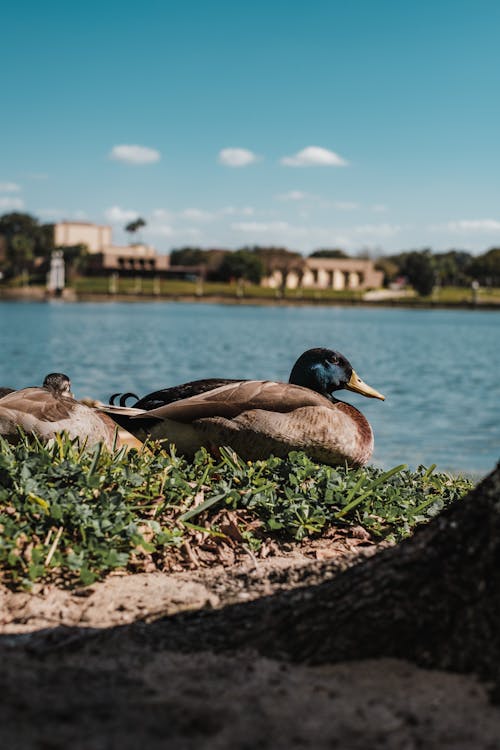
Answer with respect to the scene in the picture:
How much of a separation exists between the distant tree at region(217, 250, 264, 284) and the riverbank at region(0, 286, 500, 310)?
11271mm

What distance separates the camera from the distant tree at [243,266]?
193375mm

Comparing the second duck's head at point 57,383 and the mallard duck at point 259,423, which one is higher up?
the second duck's head at point 57,383

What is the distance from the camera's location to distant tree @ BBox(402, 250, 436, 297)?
7175 inches

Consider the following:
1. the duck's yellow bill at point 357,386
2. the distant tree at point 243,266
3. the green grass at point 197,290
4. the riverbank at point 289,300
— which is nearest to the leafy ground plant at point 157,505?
the duck's yellow bill at point 357,386

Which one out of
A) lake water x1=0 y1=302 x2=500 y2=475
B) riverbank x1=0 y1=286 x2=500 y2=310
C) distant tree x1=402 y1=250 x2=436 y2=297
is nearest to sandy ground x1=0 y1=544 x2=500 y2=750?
lake water x1=0 y1=302 x2=500 y2=475

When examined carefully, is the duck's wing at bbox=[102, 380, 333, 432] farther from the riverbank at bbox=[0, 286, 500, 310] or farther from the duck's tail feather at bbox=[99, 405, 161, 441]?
the riverbank at bbox=[0, 286, 500, 310]

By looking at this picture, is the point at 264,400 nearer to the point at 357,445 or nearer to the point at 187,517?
the point at 357,445

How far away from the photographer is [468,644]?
2.98m

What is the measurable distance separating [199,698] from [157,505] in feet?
6.44

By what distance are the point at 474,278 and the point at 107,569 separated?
200687mm

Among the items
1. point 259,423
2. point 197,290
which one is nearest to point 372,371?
point 259,423

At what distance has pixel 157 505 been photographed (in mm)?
4789

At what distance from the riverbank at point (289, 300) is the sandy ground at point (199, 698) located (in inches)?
6929

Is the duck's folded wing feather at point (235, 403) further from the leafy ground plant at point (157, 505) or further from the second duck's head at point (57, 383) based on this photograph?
the second duck's head at point (57, 383)
